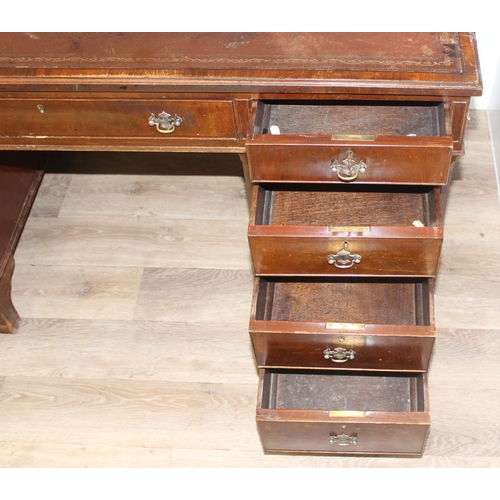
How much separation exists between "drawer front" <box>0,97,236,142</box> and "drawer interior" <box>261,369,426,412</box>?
599 mm

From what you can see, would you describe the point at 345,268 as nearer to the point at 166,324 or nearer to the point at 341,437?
the point at 341,437

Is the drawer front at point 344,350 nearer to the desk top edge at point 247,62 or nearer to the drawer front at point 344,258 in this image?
the drawer front at point 344,258

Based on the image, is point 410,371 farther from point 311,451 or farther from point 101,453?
point 101,453

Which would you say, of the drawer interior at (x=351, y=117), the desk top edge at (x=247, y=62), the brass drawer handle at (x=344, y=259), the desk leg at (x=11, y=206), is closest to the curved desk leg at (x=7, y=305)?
the desk leg at (x=11, y=206)

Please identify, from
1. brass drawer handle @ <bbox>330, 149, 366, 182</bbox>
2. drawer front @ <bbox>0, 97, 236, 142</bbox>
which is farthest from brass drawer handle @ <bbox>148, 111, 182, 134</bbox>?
brass drawer handle @ <bbox>330, 149, 366, 182</bbox>

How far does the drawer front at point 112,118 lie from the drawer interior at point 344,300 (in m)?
0.40

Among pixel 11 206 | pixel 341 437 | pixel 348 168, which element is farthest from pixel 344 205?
pixel 11 206

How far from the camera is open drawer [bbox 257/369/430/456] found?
1635mm

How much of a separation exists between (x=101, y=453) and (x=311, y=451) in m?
Result: 0.54

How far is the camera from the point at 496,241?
2.24m

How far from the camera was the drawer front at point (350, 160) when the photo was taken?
1524 mm

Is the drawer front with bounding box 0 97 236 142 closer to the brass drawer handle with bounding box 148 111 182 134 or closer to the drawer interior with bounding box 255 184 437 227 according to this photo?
the brass drawer handle with bounding box 148 111 182 134

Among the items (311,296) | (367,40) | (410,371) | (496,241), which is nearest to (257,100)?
(367,40)

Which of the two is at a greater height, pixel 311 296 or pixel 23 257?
pixel 311 296
